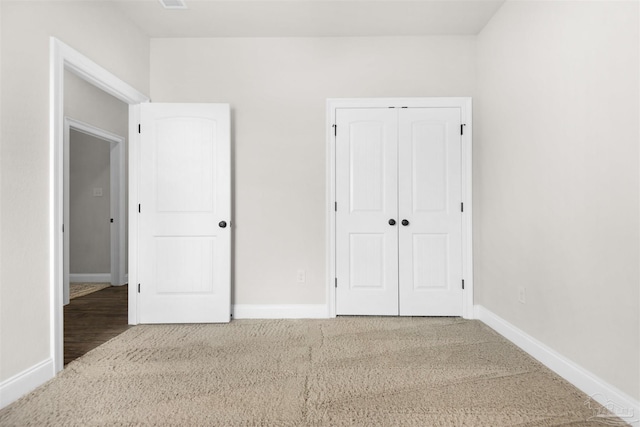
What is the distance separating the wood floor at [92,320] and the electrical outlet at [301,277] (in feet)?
5.18

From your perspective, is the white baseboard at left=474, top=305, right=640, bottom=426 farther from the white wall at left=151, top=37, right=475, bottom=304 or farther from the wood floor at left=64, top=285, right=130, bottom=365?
the wood floor at left=64, top=285, right=130, bottom=365

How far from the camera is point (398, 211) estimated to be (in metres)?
3.29

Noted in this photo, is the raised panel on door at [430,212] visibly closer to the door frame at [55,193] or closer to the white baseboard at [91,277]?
the door frame at [55,193]

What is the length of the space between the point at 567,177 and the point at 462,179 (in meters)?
1.20

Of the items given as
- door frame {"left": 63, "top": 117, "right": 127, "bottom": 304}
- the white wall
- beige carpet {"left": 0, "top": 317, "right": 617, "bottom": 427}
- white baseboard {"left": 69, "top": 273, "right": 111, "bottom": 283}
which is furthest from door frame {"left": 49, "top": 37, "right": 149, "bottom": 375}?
white baseboard {"left": 69, "top": 273, "right": 111, "bottom": 283}

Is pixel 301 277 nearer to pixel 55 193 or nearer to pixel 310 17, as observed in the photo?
pixel 55 193

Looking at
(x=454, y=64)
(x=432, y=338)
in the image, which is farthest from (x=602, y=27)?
(x=432, y=338)

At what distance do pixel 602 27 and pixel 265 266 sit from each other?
2921 millimetres

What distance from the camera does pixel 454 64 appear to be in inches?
131

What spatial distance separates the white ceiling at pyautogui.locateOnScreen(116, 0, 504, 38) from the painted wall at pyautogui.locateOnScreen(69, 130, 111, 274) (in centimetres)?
269

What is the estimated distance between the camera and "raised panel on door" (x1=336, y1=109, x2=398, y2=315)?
3.30 metres

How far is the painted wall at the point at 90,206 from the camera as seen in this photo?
5.14 m

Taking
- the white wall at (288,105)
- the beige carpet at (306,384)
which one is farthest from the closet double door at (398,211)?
the beige carpet at (306,384)

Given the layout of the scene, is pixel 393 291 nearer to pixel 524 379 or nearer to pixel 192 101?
pixel 524 379
